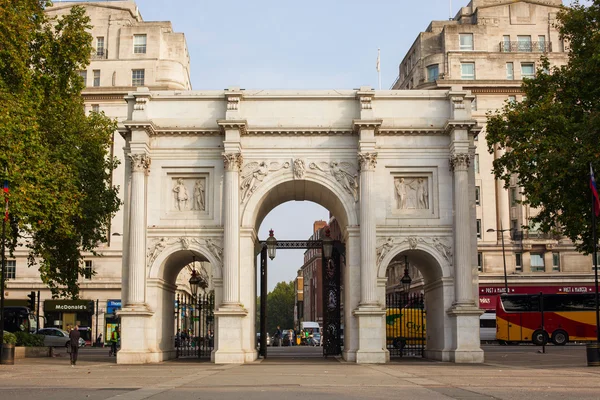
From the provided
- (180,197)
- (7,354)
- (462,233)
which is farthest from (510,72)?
(7,354)

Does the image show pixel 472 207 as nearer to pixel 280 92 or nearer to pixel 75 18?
pixel 280 92

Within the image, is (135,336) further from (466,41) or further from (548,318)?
(466,41)

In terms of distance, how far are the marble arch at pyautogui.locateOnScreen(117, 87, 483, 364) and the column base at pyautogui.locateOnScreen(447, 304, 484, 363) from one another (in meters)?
0.26

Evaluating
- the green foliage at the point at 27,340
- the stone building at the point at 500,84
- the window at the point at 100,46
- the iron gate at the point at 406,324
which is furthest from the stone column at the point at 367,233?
the window at the point at 100,46

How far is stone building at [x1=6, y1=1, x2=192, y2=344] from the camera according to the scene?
71.4 meters

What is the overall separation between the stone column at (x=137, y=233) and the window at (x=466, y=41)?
46.3m

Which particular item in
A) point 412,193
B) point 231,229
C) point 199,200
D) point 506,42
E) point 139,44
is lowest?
point 231,229

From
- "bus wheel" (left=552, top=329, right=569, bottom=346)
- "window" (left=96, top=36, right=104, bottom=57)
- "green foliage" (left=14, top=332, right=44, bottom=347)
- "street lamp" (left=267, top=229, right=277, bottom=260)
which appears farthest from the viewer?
"window" (left=96, top=36, right=104, bottom=57)

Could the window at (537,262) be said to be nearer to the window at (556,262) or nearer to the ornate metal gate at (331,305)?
the window at (556,262)

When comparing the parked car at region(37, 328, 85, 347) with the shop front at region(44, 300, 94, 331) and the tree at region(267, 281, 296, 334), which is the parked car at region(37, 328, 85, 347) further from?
the tree at region(267, 281, 296, 334)

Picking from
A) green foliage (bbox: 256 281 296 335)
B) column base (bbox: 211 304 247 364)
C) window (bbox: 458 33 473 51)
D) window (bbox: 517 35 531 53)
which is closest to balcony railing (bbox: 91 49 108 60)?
window (bbox: 458 33 473 51)

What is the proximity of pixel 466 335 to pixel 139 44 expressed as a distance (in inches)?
1918

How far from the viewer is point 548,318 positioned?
59656 mm

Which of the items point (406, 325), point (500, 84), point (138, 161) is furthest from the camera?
point (500, 84)
